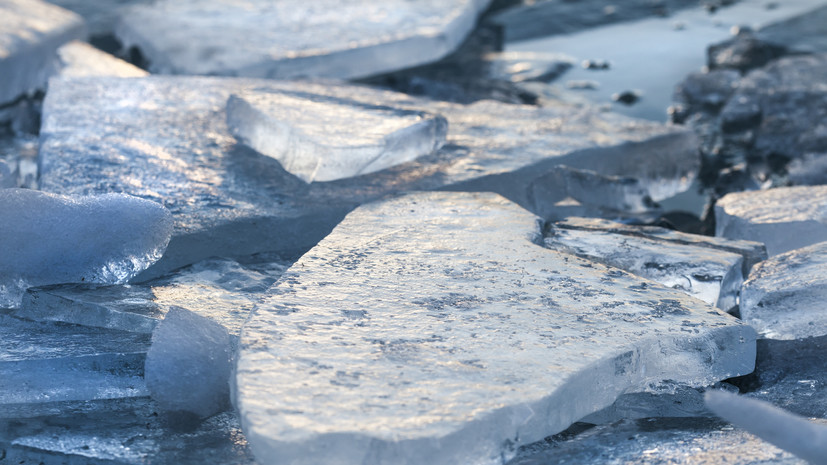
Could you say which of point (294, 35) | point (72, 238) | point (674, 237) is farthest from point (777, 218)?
point (294, 35)

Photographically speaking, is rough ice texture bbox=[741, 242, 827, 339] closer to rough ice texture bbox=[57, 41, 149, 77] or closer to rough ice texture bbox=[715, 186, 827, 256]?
rough ice texture bbox=[715, 186, 827, 256]

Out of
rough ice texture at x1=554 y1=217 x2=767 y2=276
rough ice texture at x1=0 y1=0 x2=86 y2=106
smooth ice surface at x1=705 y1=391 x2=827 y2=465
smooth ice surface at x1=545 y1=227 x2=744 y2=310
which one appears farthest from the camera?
rough ice texture at x1=0 y1=0 x2=86 y2=106

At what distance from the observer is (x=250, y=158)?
2.29m

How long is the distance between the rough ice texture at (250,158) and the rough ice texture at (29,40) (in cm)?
44

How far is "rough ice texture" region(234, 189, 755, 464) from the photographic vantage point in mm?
1164

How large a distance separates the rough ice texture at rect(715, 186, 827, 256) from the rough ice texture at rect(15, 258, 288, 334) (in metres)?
1.11

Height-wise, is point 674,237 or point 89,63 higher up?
point 89,63

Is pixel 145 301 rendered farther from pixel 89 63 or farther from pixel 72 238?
pixel 89 63

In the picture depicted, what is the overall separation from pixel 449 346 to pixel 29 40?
251cm

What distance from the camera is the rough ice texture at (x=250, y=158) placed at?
Result: 6.50 feet

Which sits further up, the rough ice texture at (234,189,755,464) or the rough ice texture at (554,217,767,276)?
the rough ice texture at (234,189,755,464)

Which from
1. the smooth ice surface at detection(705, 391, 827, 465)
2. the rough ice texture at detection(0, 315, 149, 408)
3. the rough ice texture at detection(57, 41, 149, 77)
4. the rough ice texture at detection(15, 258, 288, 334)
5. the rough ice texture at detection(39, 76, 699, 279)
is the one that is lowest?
the rough ice texture at detection(0, 315, 149, 408)

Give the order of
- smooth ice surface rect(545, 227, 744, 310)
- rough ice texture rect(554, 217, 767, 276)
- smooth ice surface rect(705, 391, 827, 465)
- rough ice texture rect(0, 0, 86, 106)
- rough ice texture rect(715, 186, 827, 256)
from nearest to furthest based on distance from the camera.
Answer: smooth ice surface rect(705, 391, 827, 465) < smooth ice surface rect(545, 227, 744, 310) < rough ice texture rect(554, 217, 767, 276) < rough ice texture rect(715, 186, 827, 256) < rough ice texture rect(0, 0, 86, 106)

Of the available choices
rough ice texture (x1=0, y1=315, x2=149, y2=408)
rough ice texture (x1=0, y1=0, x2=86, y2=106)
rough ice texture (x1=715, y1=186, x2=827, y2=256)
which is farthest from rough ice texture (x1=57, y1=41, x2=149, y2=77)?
rough ice texture (x1=715, y1=186, x2=827, y2=256)
